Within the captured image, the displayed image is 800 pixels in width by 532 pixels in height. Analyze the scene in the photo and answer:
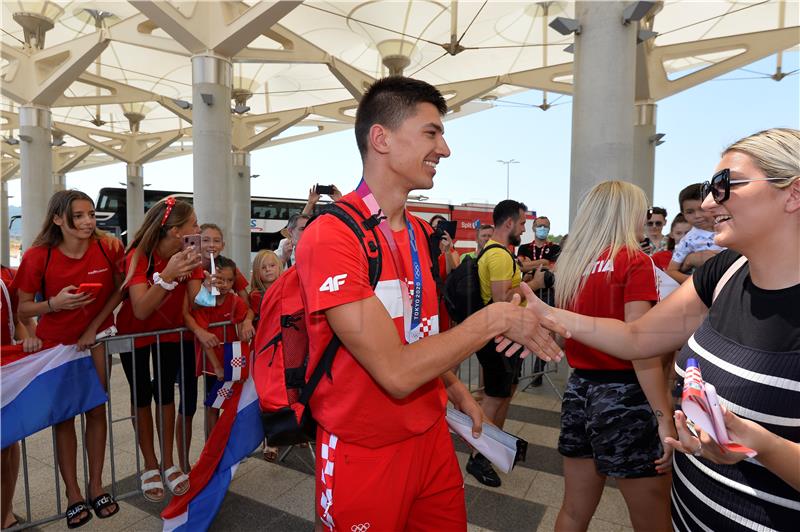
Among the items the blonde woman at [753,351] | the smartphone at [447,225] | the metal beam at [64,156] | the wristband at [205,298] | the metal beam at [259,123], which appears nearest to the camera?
the blonde woman at [753,351]

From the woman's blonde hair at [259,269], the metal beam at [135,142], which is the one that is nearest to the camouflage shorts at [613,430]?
the woman's blonde hair at [259,269]

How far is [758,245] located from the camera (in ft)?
4.93

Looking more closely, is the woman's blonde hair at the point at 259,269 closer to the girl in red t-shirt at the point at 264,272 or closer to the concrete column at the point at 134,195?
the girl in red t-shirt at the point at 264,272

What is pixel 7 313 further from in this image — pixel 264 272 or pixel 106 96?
pixel 106 96

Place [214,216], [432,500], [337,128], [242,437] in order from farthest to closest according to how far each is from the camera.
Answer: [337,128] → [214,216] → [242,437] → [432,500]

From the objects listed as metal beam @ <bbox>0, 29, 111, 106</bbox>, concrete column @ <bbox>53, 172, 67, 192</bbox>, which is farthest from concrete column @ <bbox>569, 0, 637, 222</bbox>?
concrete column @ <bbox>53, 172, 67, 192</bbox>

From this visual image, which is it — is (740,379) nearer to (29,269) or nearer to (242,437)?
(242,437)

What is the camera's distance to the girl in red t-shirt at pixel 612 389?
7.49 ft

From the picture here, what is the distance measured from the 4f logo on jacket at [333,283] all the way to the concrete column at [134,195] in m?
26.7

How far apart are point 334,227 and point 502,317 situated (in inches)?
25.4

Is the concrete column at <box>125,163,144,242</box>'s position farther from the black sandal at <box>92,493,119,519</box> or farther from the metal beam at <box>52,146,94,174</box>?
the black sandal at <box>92,493,119,519</box>

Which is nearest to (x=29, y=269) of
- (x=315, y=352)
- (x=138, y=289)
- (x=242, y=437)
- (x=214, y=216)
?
(x=138, y=289)

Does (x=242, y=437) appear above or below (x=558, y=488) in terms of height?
above

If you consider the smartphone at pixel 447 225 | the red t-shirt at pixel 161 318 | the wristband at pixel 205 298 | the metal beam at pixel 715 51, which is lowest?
the red t-shirt at pixel 161 318
